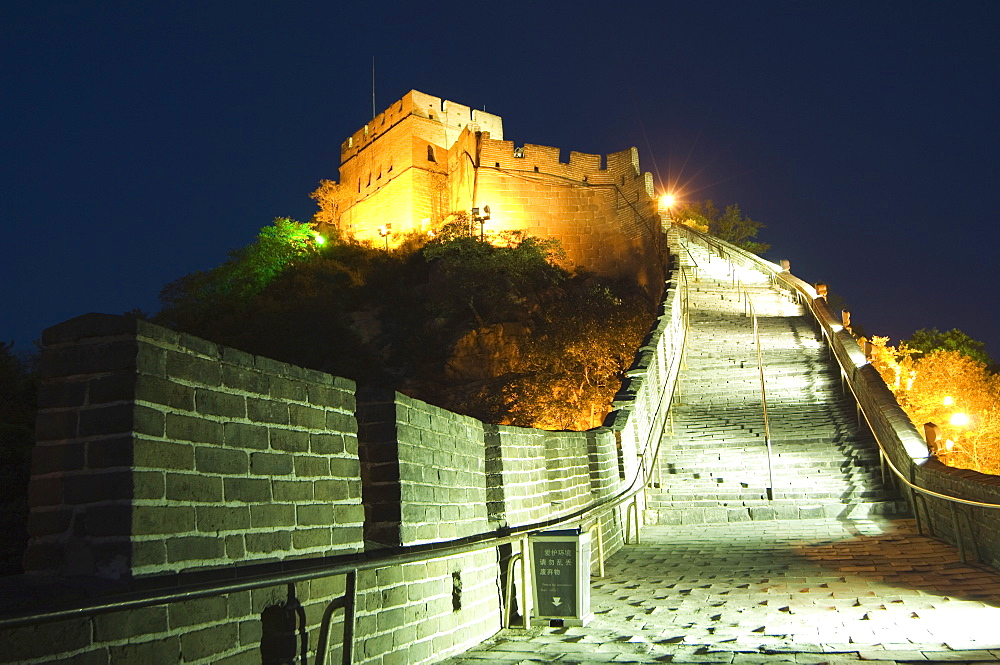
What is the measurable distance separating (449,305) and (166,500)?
103 ft

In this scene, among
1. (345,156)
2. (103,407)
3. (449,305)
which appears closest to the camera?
(103,407)

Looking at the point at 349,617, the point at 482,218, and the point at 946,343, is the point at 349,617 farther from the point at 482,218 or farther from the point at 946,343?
the point at 946,343

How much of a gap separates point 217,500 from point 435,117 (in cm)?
4882

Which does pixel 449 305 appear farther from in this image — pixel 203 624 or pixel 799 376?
pixel 203 624

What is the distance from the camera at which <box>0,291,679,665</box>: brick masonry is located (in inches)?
118

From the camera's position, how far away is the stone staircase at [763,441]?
12.6m

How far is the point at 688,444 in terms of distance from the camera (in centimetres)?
1537

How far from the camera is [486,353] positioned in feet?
100

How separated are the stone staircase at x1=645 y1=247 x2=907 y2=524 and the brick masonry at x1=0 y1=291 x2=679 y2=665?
26.0 ft

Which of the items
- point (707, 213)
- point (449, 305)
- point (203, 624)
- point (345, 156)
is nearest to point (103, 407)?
point (203, 624)

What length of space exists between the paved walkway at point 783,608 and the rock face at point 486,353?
1955 cm

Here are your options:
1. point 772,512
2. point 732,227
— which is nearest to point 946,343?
A: point 732,227

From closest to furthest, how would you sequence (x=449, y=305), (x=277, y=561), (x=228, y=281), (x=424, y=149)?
(x=277, y=561) → (x=449, y=305) → (x=228, y=281) → (x=424, y=149)

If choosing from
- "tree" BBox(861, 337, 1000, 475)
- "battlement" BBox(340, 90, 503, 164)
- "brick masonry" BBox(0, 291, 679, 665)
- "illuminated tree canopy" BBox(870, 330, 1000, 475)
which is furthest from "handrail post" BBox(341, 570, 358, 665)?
Answer: "battlement" BBox(340, 90, 503, 164)
